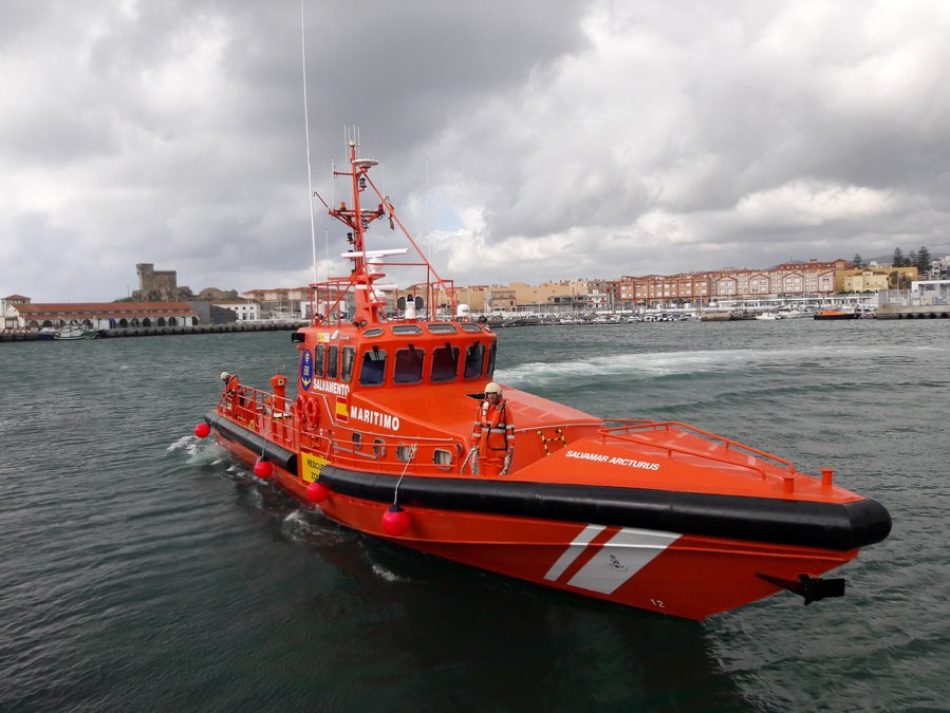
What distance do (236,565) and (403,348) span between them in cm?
339

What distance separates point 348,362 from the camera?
7.77 metres

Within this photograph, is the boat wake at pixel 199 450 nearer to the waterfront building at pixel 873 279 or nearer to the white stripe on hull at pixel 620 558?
the white stripe on hull at pixel 620 558

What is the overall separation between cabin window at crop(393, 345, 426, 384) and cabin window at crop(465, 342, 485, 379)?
62cm

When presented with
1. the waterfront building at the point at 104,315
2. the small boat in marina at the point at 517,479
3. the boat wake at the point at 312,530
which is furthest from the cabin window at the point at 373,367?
the waterfront building at the point at 104,315

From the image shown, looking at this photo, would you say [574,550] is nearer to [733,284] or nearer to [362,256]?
[362,256]

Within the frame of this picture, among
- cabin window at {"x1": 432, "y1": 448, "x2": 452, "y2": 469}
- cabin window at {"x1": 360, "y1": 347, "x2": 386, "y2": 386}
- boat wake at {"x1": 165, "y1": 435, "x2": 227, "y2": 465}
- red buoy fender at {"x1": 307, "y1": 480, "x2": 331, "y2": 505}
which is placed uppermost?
cabin window at {"x1": 360, "y1": 347, "x2": 386, "y2": 386}

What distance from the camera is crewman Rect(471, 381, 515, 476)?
238 inches

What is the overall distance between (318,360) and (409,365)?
169 cm

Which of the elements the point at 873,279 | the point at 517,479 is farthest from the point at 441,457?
the point at 873,279

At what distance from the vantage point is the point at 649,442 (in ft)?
19.3

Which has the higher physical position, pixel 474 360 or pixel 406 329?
pixel 406 329

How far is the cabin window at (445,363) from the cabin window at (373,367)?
644 mm

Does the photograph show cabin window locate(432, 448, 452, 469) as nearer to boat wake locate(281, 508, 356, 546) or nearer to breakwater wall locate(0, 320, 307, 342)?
boat wake locate(281, 508, 356, 546)

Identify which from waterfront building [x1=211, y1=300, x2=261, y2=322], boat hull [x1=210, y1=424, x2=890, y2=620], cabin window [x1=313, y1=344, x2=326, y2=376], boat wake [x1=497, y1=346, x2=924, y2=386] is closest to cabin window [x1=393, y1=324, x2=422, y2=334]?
cabin window [x1=313, y1=344, x2=326, y2=376]
